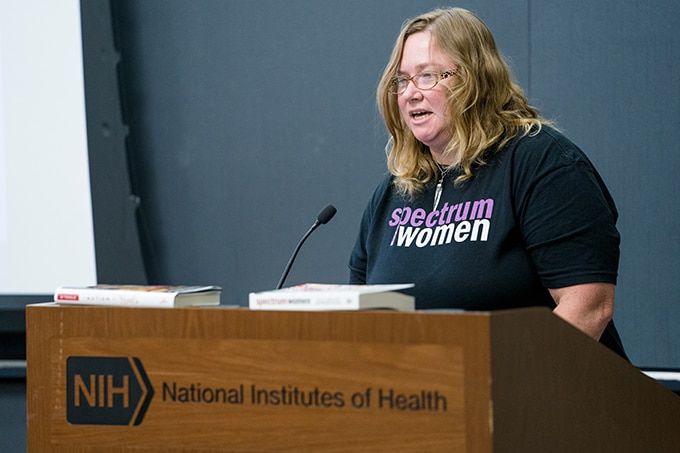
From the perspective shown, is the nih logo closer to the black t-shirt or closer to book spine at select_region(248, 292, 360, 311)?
book spine at select_region(248, 292, 360, 311)

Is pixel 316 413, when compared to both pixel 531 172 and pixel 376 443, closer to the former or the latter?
pixel 376 443

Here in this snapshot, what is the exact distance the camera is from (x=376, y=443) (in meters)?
1.22

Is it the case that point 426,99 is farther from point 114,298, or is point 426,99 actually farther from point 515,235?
point 114,298

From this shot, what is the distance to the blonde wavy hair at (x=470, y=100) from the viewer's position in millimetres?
2074

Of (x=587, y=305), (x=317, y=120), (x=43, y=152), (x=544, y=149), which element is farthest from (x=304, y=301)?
(x=43, y=152)

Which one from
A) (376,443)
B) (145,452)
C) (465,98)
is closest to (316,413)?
(376,443)

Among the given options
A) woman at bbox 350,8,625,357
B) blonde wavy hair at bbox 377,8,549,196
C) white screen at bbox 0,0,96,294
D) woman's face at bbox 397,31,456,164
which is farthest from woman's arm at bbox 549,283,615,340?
white screen at bbox 0,0,96,294

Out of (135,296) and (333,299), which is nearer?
(333,299)

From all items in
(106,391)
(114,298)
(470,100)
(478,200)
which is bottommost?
(106,391)

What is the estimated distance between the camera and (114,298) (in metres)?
1.38

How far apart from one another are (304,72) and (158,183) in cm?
69

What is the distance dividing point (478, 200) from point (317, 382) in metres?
0.87

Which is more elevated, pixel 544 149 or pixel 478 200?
pixel 544 149

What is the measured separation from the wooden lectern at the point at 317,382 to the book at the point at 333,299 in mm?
19
